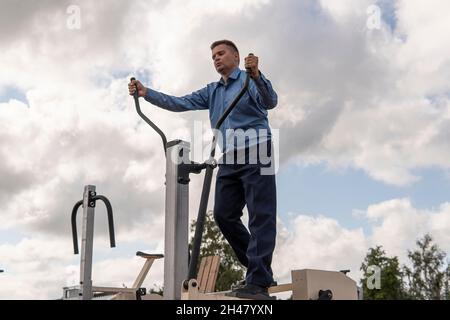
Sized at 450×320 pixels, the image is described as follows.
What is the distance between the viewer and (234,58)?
4.21 m

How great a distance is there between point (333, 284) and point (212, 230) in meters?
16.8

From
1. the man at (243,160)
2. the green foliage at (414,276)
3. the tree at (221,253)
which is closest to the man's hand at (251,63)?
the man at (243,160)

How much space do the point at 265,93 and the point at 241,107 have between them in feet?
0.83

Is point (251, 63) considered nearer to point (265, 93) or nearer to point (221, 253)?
point (265, 93)

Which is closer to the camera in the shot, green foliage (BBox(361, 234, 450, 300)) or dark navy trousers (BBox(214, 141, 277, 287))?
dark navy trousers (BBox(214, 141, 277, 287))

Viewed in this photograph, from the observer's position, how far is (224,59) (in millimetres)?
4164

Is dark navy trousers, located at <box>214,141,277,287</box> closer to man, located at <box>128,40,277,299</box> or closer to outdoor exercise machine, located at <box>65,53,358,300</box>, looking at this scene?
man, located at <box>128,40,277,299</box>

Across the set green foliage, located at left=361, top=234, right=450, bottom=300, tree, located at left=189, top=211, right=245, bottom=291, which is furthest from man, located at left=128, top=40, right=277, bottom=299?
green foliage, located at left=361, top=234, right=450, bottom=300

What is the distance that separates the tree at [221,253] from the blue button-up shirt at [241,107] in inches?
613

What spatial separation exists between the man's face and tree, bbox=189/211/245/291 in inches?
618

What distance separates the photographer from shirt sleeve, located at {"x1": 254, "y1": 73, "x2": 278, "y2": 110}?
148 inches
